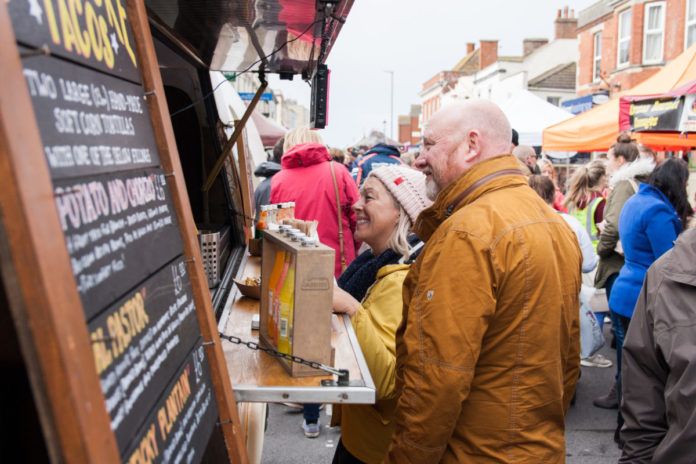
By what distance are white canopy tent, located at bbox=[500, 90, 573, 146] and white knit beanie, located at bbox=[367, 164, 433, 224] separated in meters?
9.25

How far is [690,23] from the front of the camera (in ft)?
65.3

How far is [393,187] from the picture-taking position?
2764 millimetres

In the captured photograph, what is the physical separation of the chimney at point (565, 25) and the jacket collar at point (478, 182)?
129ft

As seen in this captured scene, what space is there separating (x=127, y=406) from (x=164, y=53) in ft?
8.55

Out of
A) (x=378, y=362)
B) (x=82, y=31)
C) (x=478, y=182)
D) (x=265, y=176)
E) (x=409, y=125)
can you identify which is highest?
(x=82, y=31)

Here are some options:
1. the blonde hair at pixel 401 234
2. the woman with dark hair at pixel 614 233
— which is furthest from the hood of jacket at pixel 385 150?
the blonde hair at pixel 401 234

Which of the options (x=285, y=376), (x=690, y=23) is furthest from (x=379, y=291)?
(x=690, y=23)

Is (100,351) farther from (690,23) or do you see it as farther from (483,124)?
(690,23)

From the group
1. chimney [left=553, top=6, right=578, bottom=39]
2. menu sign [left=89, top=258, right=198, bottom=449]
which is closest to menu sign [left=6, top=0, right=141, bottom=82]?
menu sign [left=89, top=258, right=198, bottom=449]

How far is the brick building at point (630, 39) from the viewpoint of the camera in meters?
20.3

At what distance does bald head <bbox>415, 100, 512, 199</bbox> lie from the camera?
2.05 meters

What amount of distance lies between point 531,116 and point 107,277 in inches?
481

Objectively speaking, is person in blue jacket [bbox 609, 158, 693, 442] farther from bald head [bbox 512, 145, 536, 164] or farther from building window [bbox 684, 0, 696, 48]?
building window [bbox 684, 0, 696, 48]

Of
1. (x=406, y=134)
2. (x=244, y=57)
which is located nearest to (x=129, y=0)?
(x=244, y=57)
